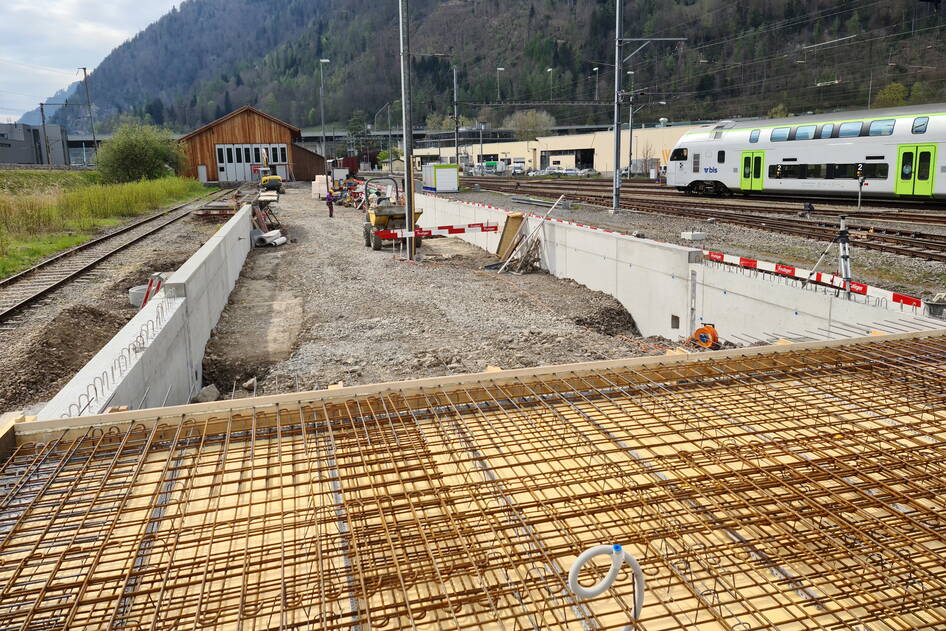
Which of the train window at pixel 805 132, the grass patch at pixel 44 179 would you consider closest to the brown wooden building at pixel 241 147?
the grass patch at pixel 44 179

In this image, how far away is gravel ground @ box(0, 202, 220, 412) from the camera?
9370 mm

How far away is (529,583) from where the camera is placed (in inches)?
134

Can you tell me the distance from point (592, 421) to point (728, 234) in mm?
16320

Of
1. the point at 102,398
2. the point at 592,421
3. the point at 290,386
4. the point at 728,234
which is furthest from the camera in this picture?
the point at 728,234

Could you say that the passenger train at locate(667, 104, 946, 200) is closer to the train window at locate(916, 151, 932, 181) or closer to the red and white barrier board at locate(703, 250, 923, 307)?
the train window at locate(916, 151, 932, 181)

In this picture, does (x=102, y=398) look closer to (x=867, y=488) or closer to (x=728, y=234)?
(x=867, y=488)

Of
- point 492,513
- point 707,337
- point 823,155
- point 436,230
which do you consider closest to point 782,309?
point 707,337

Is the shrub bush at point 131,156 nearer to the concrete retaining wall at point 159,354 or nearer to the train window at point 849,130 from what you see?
the concrete retaining wall at point 159,354

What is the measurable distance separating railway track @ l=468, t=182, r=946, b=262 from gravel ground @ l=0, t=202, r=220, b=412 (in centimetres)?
1451

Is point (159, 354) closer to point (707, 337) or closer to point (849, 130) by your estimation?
point (707, 337)

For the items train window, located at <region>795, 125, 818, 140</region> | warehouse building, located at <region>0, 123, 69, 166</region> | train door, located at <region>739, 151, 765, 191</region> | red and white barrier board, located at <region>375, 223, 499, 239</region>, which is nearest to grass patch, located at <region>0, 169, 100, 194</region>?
red and white barrier board, located at <region>375, 223, 499, 239</region>

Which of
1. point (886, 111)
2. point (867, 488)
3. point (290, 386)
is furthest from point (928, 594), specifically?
point (886, 111)

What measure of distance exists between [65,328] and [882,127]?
26.7 meters

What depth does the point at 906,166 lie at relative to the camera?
79.6 ft
